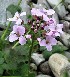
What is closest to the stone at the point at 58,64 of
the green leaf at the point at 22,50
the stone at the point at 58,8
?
the green leaf at the point at 22,50

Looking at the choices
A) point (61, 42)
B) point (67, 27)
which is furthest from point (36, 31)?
point (67, 27)

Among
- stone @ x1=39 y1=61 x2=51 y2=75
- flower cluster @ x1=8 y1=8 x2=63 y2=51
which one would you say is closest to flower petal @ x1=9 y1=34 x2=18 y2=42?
flower cluster @ x1=8 y1=8 x2=63 y2=51

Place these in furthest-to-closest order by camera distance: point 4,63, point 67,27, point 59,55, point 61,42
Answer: point 67,27
point 61,42
point 59,55
point 4,63

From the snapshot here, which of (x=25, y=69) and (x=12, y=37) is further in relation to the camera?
(x=25, y=69)

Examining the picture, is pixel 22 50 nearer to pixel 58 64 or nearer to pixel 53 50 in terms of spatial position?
pixel 58 64

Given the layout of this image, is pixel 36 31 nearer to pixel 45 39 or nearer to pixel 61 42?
pixel 45 39

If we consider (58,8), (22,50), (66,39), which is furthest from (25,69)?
(58,8)

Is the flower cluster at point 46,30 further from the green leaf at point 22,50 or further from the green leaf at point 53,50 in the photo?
the green leaf at point 53,50

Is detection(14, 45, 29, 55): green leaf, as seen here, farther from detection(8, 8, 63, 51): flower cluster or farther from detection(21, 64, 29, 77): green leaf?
detection(8, 8, 63, 51): flower cluster
